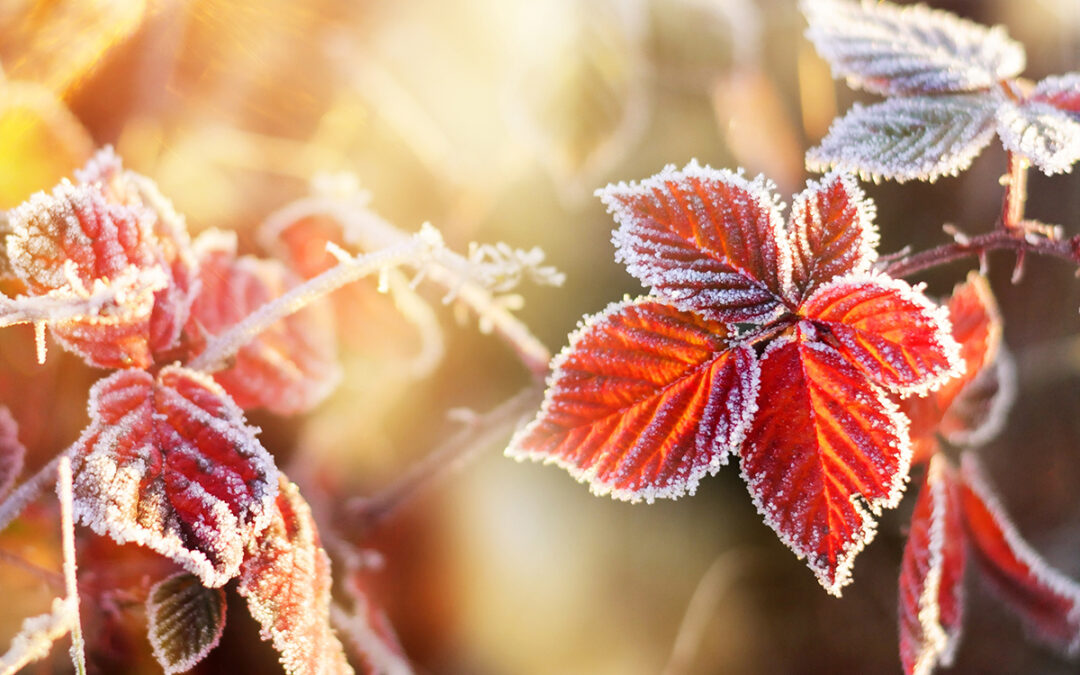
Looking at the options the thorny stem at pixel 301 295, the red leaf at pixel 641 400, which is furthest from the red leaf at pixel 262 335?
the red leaf at pixel 641 400

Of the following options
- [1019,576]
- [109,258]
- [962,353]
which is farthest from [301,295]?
[1019,576]

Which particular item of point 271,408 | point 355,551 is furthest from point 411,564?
point 271,408

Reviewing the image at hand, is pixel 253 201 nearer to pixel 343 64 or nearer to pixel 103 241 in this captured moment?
pixel 343 64

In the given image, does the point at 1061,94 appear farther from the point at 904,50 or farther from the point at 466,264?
the point at 466,264

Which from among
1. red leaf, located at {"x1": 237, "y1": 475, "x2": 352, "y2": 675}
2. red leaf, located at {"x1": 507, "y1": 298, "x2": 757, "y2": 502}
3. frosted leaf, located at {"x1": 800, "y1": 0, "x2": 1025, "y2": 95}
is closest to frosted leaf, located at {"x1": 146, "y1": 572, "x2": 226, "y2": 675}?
red leaf, located at {"x1": 237, "y1": 475, "x2": 352, "y2": 675}

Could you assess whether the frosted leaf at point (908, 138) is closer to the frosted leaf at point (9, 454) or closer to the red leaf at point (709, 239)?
the red leaf at point (709, 239)
